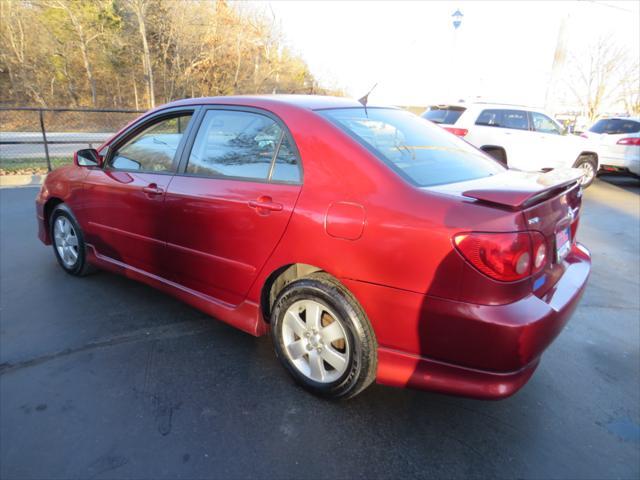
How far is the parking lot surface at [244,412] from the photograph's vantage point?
2104mm

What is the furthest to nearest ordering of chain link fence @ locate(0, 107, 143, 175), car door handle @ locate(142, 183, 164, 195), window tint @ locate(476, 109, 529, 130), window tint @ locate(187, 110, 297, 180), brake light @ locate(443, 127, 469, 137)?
chain link fence @ locate(0, 107, 143, 175) → window tint @ locate(476, 109, 529, 130) → brake light @ locate(443, 127, 469, 137) → car door handle @ locate(142, 183, 164, 195) → window tint @ locate(187, 110, 297, 180)

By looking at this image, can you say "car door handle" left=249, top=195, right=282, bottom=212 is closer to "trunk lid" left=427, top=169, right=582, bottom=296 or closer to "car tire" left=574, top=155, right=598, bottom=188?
"trunk lid" left=427, top=169, right=582, bottom=296

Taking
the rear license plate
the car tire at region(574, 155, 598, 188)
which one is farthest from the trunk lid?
the car tire at region(574, 155, 598, 188)

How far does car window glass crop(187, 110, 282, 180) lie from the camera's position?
2.70m

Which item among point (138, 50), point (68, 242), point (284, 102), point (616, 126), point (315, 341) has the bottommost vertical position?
point (68, 242)

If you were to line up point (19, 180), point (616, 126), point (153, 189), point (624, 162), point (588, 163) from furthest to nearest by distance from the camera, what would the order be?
1. point (616, 126)
2. point (624, 162)
3. point (588, 163)
4. point (19, 180)
5. point (153, 189)

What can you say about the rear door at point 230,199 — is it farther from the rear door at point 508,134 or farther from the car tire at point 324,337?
the rear door at point 508,134

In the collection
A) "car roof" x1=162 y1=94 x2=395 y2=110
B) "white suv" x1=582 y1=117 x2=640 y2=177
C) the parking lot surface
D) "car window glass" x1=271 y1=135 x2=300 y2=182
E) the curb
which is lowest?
the curb

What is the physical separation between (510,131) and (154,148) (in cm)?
803

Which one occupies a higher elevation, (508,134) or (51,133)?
(508,134)

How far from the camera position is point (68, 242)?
165 inches

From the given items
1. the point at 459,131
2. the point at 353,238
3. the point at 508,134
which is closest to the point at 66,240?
the point at 353,238

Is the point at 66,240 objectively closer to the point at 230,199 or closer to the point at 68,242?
the point at 68,242

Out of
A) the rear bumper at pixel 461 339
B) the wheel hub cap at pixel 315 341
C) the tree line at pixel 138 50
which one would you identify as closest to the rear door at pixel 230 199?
the wheel hub cap at pixel 315 341
